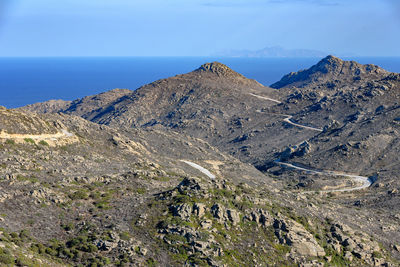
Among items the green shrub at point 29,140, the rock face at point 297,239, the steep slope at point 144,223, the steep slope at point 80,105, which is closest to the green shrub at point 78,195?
the steep slope at point 144,223

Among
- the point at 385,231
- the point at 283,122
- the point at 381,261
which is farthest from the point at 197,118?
the point at 381,261

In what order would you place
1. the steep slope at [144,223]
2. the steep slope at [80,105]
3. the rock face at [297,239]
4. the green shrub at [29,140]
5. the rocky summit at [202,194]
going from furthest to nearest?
the steep slope at [80,105], the green shrub at [29,140], the rock face at [297,239], the rocky summit at [202,194], the steep slope at [144,223]

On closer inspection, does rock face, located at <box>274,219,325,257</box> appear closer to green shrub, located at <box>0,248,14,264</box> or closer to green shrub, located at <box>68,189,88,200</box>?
green shrub, located at <box>68,189,88,200</box>

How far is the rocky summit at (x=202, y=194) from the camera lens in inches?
1355

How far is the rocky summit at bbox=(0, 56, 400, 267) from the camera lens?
34.4 meters

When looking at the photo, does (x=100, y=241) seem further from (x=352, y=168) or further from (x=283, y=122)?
(x=283, y=122)

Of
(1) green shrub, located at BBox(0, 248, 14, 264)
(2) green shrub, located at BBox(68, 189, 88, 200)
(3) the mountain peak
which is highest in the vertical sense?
(3) the mountain peak

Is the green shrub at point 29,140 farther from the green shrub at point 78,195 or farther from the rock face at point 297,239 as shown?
the rock face at point 297,239

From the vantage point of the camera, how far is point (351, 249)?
138 feet

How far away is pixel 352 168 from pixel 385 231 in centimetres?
3588

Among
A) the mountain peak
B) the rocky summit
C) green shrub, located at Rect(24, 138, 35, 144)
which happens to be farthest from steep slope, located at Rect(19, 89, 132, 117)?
green shrub, located at Rect(24, 138, 35, 144)

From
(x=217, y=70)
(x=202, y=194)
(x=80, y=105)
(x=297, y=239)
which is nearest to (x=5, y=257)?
(x=202, y=194)

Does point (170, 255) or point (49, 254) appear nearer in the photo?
point (49, 254)

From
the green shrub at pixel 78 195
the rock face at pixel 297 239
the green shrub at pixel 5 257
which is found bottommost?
the rock face at pixel 297 239
